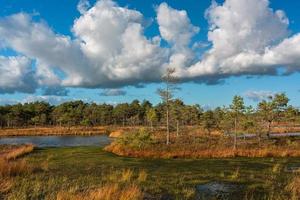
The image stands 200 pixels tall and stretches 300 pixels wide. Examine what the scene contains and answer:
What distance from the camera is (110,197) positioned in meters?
10.2

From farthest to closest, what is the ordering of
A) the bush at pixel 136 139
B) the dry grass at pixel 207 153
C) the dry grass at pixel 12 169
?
the bush at pixel 136 139, the dry grass at pixel 207 153, the dry grass at pixel 12 169

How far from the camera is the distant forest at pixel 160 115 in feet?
171

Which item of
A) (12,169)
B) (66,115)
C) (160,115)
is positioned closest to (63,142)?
(12,169)

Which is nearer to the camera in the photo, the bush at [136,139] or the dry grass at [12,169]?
the dry grass at [12,169]

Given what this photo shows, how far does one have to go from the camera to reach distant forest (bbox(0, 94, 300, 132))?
52.1m

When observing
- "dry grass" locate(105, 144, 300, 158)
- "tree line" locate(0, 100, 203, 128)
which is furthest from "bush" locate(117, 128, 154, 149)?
"tree line" locate(0, 100, 203, 128)

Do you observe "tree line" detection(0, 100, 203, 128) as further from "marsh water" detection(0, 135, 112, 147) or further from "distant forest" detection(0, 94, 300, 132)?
"marsh water" detection(0, 135, 112, 147)

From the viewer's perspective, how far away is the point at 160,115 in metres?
116

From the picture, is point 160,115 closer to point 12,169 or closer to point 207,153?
point 207,153

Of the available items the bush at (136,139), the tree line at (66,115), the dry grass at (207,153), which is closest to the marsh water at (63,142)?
the bush at (136,139)

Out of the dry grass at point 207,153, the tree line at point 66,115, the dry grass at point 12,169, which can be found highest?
the tree line at point 66,115

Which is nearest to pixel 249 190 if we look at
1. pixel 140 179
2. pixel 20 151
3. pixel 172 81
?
pixel 140 179

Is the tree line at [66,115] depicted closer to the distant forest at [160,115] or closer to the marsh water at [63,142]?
the distant forest at [160,115]

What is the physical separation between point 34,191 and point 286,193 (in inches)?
371
